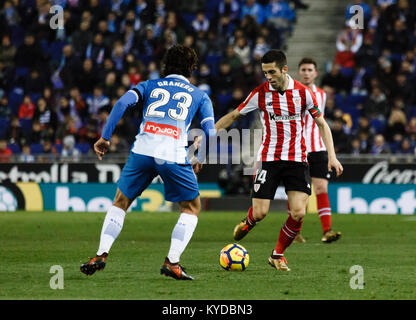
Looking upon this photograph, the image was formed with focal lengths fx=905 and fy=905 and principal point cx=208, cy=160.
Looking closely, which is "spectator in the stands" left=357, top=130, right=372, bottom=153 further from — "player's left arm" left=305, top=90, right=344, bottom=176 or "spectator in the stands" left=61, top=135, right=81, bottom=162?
"player's left arm" left=305, top=90, right=344, bottom=176

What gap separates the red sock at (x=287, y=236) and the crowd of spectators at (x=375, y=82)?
375 inches

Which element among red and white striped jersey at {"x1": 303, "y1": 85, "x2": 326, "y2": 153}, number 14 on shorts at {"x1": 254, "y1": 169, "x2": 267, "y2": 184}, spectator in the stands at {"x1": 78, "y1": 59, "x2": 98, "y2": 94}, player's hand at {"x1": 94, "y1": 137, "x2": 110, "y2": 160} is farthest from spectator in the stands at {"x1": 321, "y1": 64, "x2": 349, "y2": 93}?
player's hand at {"x1": 94, "y1": 137, "x2": 110, "y2": 160}

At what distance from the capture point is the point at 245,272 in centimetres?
895

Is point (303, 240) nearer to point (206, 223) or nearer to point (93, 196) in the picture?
point (206, 223)

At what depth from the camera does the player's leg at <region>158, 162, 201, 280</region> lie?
8.09 meters

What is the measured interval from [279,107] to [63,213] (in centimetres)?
941

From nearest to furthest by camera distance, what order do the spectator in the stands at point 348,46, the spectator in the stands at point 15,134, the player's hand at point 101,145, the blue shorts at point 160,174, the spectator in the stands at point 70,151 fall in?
the player's hand at point 101,145, the blue shorts at point 160,174, the spectator in the stands at point 70,151, the spectator in the stands at point 15,134, the spectator in the stands at point 348,46

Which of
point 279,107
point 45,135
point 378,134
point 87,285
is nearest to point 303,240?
point 279,107

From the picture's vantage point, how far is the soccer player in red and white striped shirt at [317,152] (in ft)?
40.8

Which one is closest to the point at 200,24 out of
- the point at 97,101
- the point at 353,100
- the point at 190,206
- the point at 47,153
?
the point at 97,101

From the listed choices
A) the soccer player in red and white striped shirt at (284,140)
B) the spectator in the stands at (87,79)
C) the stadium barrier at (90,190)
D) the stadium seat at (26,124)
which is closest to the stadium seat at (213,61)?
the spectator in the stands at (87,79)

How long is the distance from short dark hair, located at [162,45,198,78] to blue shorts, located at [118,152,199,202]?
2.83ft

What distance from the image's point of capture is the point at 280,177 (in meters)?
9.73

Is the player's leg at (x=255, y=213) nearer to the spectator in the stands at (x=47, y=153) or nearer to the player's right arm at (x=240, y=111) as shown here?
the player's right arm at (x=240, y=111)
